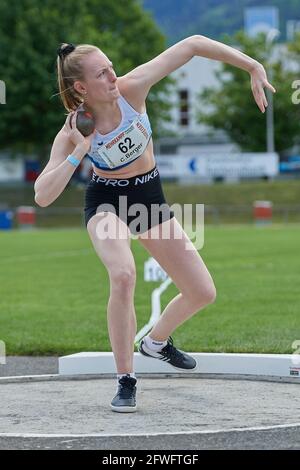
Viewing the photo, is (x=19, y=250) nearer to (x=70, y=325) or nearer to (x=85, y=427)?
(x=70, y=325)

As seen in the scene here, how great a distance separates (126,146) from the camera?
21.8ft

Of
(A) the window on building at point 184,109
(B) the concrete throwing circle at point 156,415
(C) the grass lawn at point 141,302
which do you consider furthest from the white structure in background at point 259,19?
(B) the concrete throwing circle at point 156,415

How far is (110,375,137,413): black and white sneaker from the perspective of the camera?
643 centimetres

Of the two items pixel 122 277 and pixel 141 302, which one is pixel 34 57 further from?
pixel 122 277

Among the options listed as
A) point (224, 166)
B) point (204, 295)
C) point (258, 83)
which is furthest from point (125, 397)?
point (224, 166)

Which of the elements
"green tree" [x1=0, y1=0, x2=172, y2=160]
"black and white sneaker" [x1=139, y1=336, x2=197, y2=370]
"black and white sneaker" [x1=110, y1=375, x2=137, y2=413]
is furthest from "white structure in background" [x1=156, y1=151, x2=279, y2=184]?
"black and white sneaker" [x1=110, y1=375, x2=137, y2=413]

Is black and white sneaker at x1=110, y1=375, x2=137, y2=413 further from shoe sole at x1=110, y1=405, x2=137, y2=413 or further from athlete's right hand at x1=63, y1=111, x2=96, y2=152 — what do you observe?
athlete's right hand at x1=63, y1=111, x2=96, y2=152

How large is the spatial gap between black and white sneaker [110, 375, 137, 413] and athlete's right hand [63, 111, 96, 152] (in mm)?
1505

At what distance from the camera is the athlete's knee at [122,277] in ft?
21.3

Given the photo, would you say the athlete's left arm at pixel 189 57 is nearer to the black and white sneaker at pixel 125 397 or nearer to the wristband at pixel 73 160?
the wristband at pixel 73 160

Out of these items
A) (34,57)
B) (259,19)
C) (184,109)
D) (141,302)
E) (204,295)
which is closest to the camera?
(204,295)

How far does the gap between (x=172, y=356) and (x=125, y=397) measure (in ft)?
3.79

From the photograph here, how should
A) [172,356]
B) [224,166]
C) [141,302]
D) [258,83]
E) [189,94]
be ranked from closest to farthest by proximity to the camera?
[258,83] < [172,356] < [141,302] < [224,166] < [189,94]
